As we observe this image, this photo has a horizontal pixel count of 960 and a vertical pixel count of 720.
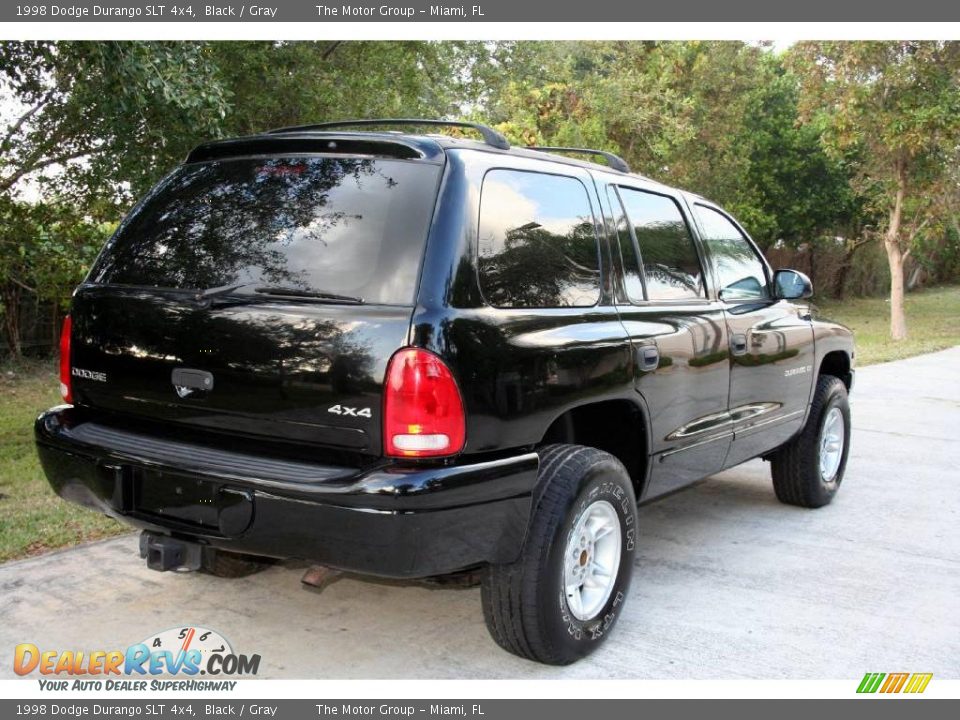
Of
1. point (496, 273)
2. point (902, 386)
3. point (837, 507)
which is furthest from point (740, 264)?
point (902, 386)

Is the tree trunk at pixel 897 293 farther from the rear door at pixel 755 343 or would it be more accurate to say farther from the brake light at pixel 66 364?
the brake light at pixel 66 364

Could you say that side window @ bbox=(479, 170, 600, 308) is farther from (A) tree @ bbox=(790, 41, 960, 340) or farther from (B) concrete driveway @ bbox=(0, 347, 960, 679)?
(A) tree @ bbox=(790, 41, 960, 340)

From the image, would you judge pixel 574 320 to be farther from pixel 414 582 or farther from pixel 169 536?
pixel 169 536

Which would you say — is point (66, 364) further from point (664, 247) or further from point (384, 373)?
point (664, 247)

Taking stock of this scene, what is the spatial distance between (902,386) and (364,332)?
33.6 feet

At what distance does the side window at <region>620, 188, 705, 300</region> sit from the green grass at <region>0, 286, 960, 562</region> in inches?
118

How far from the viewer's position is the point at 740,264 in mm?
5277

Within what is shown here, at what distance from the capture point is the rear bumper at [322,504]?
117 inches

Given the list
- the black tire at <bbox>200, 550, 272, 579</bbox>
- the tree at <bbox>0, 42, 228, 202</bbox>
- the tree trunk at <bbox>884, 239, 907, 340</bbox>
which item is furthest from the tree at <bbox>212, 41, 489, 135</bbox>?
the tree trunk at <bbox>884, 239, 907, 340</bbox>

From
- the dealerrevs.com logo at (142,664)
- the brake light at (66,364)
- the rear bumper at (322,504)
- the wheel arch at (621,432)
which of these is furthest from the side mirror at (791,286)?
the brake light at (66,364)

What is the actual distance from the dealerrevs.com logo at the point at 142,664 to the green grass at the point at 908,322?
8418 millimetres

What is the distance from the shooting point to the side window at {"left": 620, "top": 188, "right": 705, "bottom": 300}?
433 centimetres

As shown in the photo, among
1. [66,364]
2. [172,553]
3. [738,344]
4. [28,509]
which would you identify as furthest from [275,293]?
[28,509]

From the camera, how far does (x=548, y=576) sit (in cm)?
340
